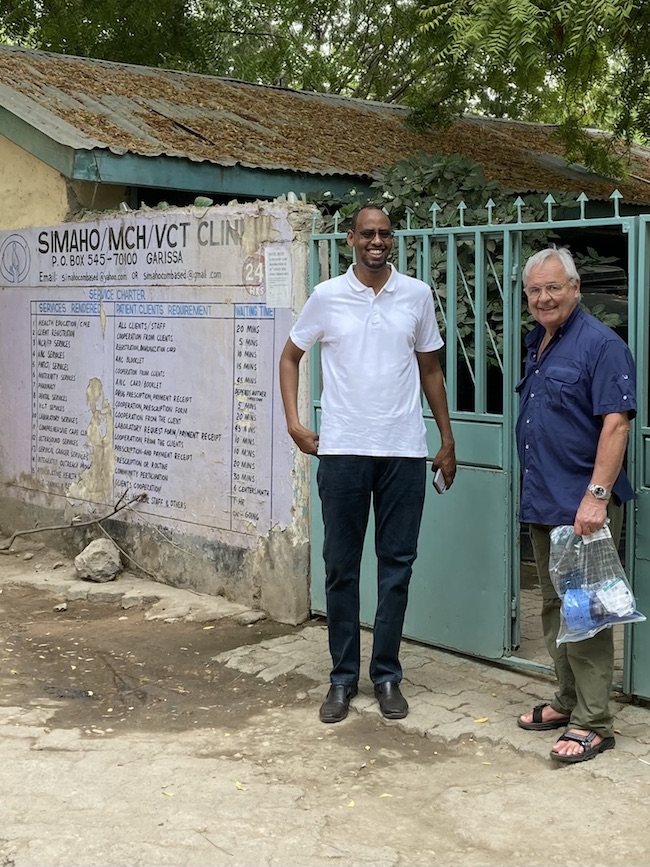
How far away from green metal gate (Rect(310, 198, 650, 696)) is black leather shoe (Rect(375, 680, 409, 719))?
70 centimetres

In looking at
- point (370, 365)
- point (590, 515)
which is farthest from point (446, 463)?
point (590, 515)

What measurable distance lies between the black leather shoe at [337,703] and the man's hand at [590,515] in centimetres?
135

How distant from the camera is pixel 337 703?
4.74m

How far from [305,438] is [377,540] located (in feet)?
1.76

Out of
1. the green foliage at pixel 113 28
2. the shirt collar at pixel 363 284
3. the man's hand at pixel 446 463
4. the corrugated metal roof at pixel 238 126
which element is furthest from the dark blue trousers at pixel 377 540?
the green foliage at pixel 113 28

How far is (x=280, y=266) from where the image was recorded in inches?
234

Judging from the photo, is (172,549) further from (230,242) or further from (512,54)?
(512,54)

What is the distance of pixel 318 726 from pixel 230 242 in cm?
283

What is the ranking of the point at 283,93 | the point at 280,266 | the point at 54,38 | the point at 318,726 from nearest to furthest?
the point at 318,726
the point at 280,266
the point at 283,93
the point at 54,38

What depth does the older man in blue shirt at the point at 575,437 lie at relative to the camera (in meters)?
4.00

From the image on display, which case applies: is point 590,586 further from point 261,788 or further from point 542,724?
point 261,788

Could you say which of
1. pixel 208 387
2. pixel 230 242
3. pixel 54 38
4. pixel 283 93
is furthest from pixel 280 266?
pixel 54 38

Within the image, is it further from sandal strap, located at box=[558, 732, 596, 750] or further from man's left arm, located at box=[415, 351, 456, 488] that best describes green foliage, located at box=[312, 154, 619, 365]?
sandal strap, located at box=[558, 732, 596, 750]

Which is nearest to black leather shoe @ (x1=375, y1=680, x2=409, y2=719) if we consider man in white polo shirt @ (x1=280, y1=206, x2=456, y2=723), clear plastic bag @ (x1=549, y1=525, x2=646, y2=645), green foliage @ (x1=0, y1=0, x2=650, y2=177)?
man in white polo shirt @ (x1=280, y1=206, x2=456, y2=723)
